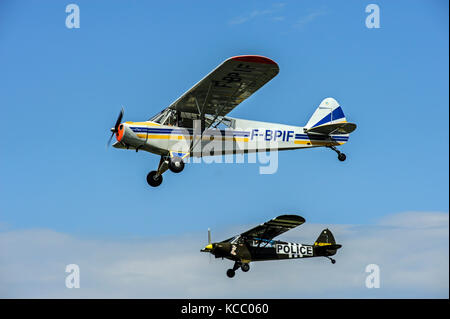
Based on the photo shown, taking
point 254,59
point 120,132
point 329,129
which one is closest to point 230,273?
point 329,129

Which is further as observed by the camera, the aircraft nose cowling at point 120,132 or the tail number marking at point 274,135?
the tail number marking at point 274,135

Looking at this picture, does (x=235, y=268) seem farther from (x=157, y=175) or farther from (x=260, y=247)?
(x=157, y=175)

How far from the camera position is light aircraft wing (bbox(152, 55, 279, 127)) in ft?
52.9

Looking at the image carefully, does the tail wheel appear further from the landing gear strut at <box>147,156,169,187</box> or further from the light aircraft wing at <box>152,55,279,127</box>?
the light aircraft wing at <box>152,55,279,127</box>

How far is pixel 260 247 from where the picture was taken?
76.3 feet

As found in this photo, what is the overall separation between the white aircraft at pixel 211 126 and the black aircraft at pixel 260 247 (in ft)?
13.6

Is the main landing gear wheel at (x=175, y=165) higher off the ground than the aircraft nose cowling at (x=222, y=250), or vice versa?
the main landing gear wheel at (x=175, y=165)

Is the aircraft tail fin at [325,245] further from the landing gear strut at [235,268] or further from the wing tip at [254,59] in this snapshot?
the wing tip at [254,59]

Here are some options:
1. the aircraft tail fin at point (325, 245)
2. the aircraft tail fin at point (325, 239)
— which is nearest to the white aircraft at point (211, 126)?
the aircraft tail fin at point (325, 245)

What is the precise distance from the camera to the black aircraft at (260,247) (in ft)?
75.3

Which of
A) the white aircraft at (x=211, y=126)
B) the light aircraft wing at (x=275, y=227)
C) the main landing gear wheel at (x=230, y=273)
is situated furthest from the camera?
the light aircraft wing at (x=275, y=227)

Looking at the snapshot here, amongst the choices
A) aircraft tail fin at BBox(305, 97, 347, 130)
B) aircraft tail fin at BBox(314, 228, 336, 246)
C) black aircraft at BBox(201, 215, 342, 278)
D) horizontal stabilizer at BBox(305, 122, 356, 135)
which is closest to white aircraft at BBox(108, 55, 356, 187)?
horizontal stabilizer at BBox(305, 122, 356, 135)

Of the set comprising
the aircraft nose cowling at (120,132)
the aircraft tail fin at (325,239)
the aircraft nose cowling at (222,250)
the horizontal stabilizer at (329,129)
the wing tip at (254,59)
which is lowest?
the aircraft nose cowling at (222,250)
